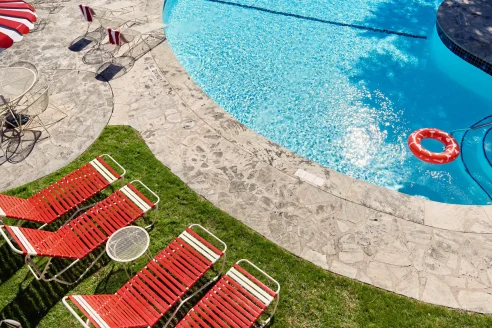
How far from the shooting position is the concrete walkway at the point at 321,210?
7660mm

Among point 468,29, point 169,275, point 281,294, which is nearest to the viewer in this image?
point 169,275

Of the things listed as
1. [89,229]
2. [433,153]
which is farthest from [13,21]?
[433,153]

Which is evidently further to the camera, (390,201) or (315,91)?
(315,91)

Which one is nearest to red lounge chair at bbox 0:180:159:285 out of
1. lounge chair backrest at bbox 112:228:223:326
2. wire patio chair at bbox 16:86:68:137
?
lounge chair backrest at bbox 112:228:223:326

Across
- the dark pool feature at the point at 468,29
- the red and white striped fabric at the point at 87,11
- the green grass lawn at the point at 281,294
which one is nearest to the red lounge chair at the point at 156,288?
the green grass lawn at the point at 281,294

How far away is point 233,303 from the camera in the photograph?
6625mm

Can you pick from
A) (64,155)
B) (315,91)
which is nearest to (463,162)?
(315,91)

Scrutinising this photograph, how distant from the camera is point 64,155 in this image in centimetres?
973

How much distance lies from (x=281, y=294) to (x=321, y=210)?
227 cm

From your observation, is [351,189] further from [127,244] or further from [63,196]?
[63,196]

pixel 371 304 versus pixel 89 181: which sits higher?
pixel 89 181

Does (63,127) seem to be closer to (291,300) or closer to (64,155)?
(64,155)

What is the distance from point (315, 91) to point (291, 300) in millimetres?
7425

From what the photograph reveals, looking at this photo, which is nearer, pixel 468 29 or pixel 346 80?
pixel 346 80
